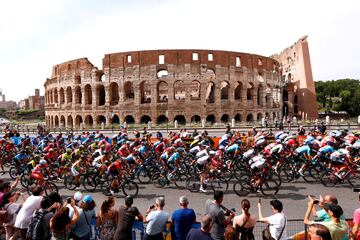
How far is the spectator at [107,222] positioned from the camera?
15.9 ft

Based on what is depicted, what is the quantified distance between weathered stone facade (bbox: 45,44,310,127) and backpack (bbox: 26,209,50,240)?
33082 millimetres

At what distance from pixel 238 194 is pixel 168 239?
440 cm

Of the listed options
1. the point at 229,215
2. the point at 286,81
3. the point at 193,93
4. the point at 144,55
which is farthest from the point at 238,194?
the point at 286,81

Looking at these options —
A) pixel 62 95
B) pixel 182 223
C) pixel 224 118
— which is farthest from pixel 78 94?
pixel 182 223

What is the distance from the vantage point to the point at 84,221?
4.82 metres

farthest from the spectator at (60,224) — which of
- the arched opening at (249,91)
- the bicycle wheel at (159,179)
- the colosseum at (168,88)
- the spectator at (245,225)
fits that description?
the arched opening at (249,91)

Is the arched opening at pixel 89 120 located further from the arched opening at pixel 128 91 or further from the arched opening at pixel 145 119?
the arched opening at pixel 145 119

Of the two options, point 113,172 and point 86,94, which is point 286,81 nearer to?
point 86,94

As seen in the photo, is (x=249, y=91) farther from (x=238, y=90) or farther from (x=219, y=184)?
(x=219, y=184)

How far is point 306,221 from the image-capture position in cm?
423

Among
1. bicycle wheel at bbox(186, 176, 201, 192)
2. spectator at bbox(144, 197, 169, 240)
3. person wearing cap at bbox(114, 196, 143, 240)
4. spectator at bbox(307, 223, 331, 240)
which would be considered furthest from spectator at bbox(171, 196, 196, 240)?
bicycle wheel at bbox(186, 176, 201, 192)

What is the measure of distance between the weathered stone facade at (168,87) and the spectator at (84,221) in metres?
32.6

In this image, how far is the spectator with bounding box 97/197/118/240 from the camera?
4832 millimetres

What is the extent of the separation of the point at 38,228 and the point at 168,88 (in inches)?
1341
